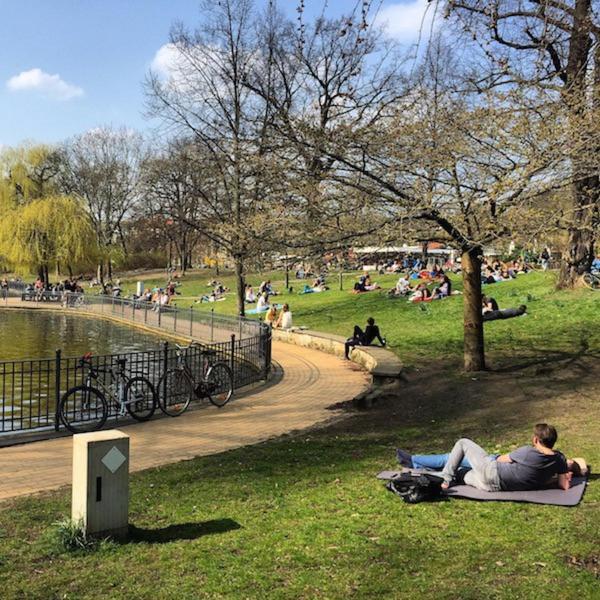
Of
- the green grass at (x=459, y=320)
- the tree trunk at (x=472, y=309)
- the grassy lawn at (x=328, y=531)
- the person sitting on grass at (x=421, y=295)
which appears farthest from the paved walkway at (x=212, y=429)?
the person sitting on grass at (x=421, y=295)

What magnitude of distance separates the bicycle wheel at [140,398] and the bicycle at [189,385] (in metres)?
0.25

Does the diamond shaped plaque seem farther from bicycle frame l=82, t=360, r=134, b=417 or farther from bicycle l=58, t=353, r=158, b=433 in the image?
bicycle frame l=82, t=360, r=134, b=417

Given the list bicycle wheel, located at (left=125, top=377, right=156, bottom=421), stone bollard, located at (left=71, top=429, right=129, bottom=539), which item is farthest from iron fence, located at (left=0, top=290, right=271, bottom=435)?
stone bollard, located at (left=71, top=429, right=129, bottom=539)

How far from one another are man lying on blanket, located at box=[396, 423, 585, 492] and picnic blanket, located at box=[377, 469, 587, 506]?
0.06 meters

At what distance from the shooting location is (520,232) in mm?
9906

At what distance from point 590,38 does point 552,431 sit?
869cm

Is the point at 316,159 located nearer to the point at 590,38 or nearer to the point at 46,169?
the point at 590,38

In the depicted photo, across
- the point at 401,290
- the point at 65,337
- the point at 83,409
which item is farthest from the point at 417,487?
the point at 401,290

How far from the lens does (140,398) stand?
35.2 ft

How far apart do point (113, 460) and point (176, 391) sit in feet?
21.9

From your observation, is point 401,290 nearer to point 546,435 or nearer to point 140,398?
point 140,398

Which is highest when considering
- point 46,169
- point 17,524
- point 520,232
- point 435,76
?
point 46,169

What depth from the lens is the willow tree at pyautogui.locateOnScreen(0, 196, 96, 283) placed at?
4816 cm

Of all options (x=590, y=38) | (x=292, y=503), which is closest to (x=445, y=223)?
(x=590, y=38)
